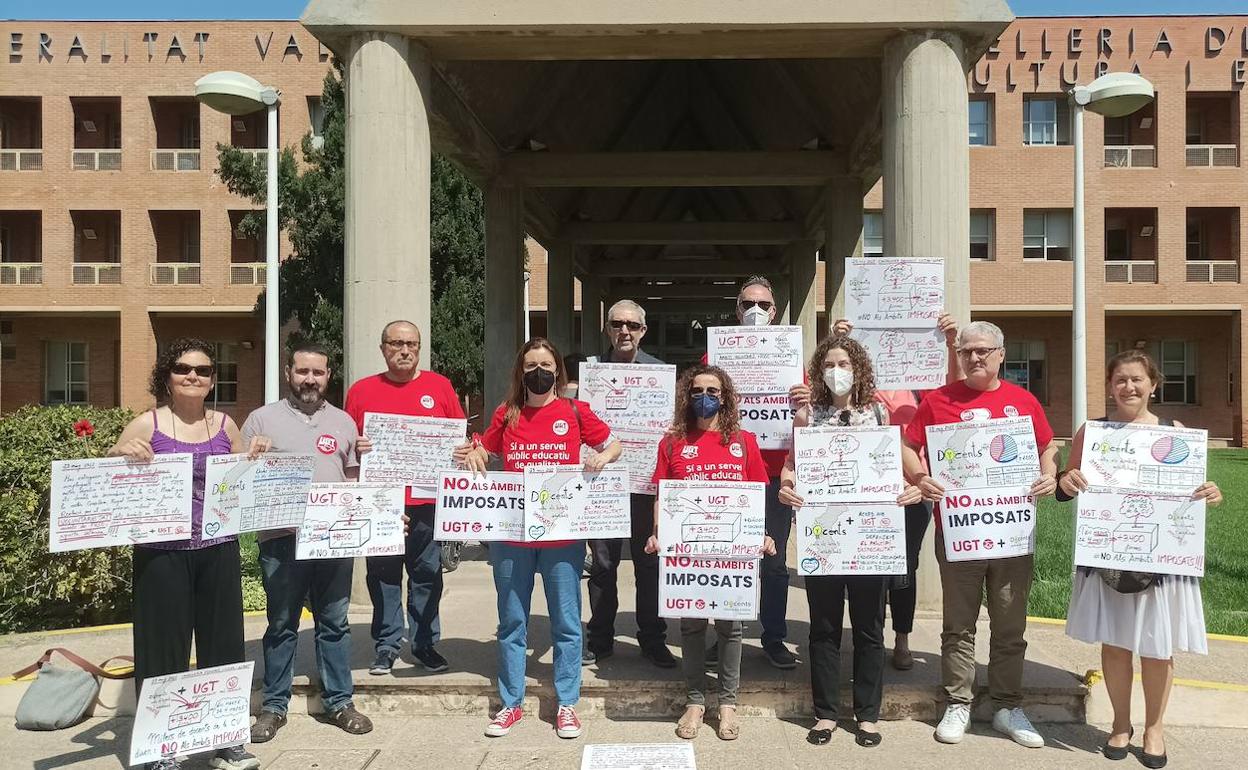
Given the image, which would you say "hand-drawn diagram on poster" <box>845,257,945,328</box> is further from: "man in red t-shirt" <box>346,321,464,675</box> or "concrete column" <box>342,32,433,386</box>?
"concrete column" <box>342,32,433,386</box>

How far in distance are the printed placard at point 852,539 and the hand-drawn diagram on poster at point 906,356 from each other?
144cm

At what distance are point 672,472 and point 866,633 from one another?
4.34 feet

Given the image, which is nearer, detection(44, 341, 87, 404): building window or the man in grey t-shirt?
the man in grey t-shirt

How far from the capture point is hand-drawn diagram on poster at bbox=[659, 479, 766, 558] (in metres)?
4.59

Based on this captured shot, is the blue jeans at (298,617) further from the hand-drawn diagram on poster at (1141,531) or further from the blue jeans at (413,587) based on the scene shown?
the hand-drawn diagram on poster at (1141,531)

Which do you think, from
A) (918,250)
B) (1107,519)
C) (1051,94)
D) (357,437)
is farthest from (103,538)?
(1051,94)

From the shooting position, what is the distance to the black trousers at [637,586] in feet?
18.0

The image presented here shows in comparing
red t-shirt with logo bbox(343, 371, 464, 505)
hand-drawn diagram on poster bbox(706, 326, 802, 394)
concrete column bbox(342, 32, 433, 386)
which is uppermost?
concrete column bbox(342, 32, 433, 386)

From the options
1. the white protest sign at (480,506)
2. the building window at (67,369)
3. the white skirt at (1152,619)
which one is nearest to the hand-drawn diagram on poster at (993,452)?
the white skirt at (1152,619)

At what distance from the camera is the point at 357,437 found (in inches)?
200

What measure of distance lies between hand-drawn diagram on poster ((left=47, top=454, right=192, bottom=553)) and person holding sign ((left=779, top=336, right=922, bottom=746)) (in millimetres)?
3009

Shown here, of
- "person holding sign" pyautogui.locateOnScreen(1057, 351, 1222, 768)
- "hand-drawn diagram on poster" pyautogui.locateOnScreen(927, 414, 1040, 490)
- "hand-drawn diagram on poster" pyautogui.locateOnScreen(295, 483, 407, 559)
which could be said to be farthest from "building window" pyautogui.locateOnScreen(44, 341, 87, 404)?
"person holding sign" pyautogui.locateOnScreen(1057, 351, 1222, 768)

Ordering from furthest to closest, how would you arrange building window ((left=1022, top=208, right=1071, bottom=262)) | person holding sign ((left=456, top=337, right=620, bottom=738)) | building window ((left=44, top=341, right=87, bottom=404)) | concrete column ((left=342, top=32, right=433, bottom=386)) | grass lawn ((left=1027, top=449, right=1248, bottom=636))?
1. building window ((left=44, top=341, right=87, bottom=404))
2. building window ((left=1022, top=208, right=1071, bottom=262))
3. grass lawn ((left=1027, top=449, right=1248, bottom=636))
4. concrete column ((left=342, top=32, right=433, bottom=386))
5. person holding sign ((left=456, top=337, right=620, bottom=738))

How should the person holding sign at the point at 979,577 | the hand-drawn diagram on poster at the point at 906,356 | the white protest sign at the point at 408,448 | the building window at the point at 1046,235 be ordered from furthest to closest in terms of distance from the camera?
the building window at the point at 1046,235
the hand-drawn diagram on poster at the point at 906,356
the white protest sign at the point at 408,448
the person holding sign at the point at 979,577
